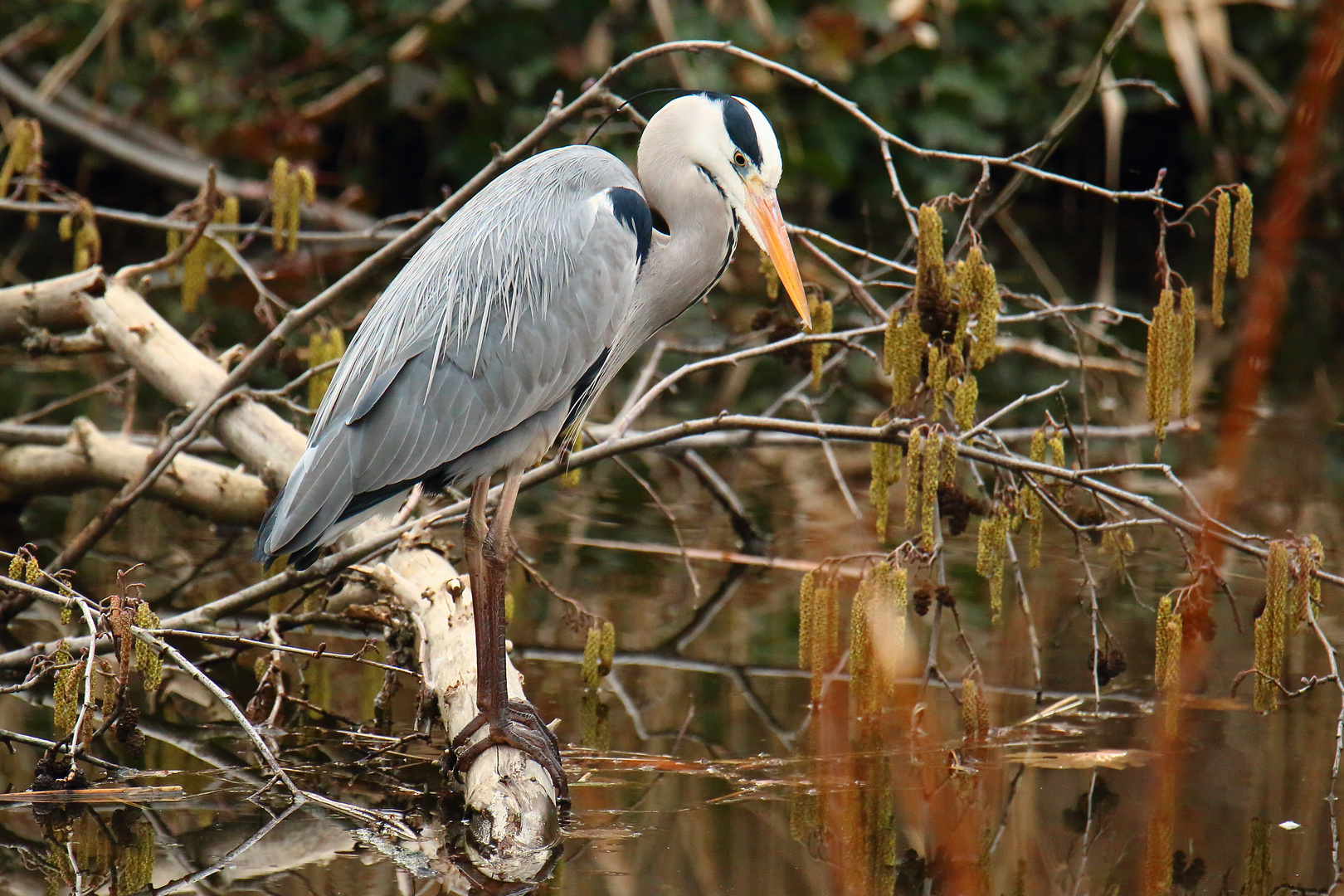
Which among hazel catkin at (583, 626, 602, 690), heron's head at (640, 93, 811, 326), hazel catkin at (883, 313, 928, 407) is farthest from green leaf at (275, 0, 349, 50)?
hazel catkin at (883, 313, 928, 407)

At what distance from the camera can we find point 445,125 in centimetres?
1288

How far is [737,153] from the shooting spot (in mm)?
3453

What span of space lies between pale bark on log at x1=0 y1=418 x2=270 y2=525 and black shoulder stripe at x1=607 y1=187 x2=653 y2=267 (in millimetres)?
1866

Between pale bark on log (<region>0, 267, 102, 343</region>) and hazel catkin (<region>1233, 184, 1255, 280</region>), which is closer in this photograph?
hazel catkin (<region>1233, 184, 1255, 280</region>)

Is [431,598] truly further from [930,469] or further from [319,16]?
[319,16]

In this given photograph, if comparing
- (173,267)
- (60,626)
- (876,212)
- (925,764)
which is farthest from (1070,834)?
(876,212)

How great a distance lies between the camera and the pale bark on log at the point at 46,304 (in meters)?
4.39

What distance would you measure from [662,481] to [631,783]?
3137mm

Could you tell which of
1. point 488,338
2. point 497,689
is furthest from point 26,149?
point 497,689

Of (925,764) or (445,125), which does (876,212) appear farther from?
(925,764)

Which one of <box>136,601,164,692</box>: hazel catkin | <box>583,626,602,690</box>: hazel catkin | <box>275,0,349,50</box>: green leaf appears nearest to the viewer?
<box>136,601,164,692</box>: hazel catkin

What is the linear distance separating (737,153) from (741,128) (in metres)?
0.07

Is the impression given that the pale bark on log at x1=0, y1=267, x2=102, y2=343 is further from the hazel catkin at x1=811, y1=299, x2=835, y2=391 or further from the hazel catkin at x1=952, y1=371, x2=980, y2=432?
the hazel catkin at x1=952, y1=371, x2=980, y2=432

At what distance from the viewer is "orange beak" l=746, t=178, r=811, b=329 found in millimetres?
3346
